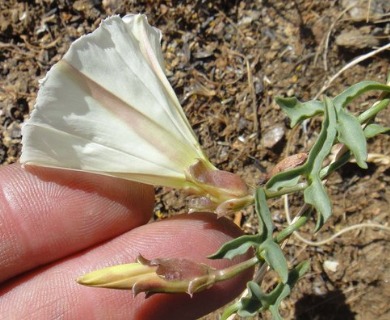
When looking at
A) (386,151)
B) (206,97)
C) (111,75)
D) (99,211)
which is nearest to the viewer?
(111,75)

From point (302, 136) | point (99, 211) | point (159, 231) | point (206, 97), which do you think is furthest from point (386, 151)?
point (99, 211)

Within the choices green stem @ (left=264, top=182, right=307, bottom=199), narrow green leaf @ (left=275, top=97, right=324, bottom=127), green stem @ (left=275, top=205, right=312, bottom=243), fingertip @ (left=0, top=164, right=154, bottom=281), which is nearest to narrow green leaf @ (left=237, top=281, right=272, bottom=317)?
green stem @ (left=275, top=205, right=312, bottom=243)

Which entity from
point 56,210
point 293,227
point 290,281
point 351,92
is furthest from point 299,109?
point 56,210

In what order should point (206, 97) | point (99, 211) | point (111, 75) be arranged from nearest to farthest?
point (111, 75), point (99, 211), point (206, 97)

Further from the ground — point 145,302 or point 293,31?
point 293,31

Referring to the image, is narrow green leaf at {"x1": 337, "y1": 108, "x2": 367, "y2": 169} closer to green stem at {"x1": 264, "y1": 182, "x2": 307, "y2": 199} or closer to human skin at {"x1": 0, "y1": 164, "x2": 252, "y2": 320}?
green stem at {"x1": 264, "y1": 182, "x2": 307, "y2": 199}

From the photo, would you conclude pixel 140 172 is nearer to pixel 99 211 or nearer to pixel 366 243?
pixel 99 211
